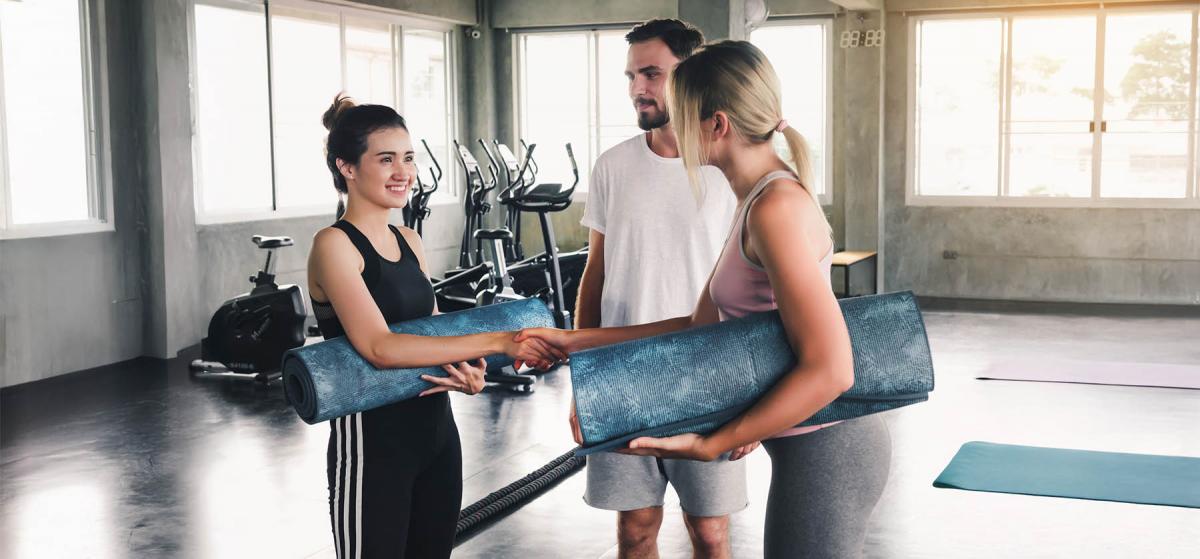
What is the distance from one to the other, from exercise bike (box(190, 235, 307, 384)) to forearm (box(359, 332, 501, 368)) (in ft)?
14.9

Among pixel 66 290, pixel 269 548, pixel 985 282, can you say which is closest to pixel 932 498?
pixel 269 548

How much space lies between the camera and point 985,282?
1025 centimetres

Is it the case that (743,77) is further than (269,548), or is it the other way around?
(269,548)

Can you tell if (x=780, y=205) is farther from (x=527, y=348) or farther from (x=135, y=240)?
(x=135, y=240)

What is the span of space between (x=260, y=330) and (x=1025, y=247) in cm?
680

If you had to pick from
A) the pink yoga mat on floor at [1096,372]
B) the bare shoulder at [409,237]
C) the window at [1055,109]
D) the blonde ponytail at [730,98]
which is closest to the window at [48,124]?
the bare shoulder at [409,237]

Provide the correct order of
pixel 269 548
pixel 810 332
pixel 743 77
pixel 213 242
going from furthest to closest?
pixel 213 242 → pixel 269 548 → pixel 743 77 → pixel 810 332

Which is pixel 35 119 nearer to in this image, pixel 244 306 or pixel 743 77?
pixel 244 306

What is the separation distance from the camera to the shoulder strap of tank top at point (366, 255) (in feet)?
7.43

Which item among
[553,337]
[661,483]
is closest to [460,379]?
[553,337]

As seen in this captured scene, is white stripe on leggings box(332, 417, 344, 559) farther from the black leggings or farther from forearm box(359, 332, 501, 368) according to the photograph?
forearm box(359, 332, 501, 368)

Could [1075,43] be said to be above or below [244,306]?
above

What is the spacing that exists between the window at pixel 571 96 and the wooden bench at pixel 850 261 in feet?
8.33

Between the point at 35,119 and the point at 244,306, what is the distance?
177 cm
